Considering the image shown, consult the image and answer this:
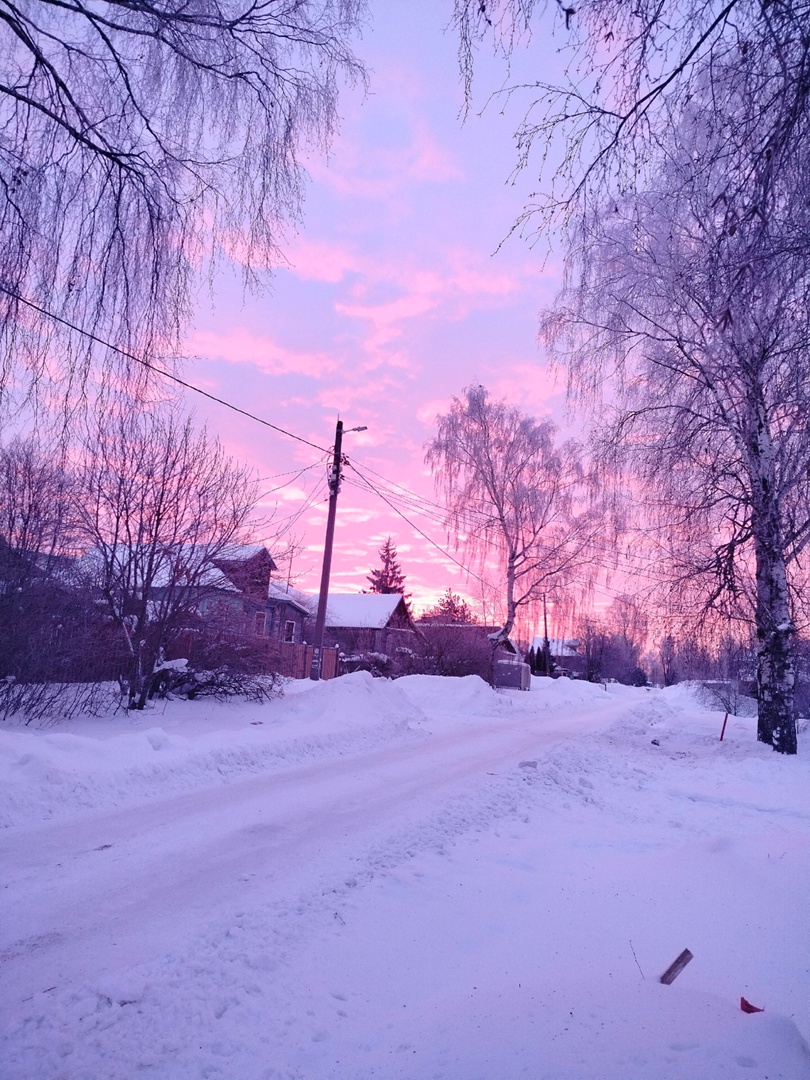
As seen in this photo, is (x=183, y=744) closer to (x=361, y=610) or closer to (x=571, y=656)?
(x=361, y=610)

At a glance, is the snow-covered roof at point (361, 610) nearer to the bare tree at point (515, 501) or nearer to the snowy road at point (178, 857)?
the bare tree at point (515, 501)

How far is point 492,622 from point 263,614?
66.9 feet

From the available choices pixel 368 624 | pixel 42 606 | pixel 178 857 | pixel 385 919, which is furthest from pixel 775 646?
pixel 368 624

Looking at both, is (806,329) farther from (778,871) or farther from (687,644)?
(687,644)

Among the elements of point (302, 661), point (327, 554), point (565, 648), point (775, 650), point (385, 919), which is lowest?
point (385, 919)

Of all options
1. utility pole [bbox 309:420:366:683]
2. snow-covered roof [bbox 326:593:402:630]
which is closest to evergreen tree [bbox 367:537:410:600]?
snow-covered roof [bbox 326:593:402:630]

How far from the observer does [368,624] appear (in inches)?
1684

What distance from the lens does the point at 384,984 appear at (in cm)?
387

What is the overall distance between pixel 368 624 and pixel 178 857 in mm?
37081

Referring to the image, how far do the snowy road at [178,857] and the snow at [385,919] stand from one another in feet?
0.09

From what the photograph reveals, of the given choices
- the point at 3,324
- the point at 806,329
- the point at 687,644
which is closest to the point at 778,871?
the point at 806,329

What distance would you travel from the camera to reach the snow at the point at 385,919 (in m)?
3.09

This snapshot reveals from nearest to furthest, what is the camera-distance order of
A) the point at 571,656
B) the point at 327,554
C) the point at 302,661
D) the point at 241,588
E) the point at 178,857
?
the point at 178,857 → the point at 241,588 → the point at 327,554 → the point at 302,661 → the point at 571,656

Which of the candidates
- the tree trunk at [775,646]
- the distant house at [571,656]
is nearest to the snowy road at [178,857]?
the tree trunk at [775,646]
